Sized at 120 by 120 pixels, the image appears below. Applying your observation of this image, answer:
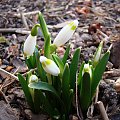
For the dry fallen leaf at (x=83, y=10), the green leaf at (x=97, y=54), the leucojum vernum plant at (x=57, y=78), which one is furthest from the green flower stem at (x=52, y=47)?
the dry fallen leaf at (x=83, y=10)

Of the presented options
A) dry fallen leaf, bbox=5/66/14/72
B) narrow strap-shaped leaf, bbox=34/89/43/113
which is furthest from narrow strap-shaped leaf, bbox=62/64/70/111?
dry fallen leaf, bbox=5/66/14/72

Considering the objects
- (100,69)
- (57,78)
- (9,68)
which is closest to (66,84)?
(57,78)

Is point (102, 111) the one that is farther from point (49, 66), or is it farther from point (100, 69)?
point (49, 66)

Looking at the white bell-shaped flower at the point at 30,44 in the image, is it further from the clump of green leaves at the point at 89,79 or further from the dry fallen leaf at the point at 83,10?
the dry fallen leaf at the point at 83,10

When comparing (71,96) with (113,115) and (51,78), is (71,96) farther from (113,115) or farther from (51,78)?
(113,115)

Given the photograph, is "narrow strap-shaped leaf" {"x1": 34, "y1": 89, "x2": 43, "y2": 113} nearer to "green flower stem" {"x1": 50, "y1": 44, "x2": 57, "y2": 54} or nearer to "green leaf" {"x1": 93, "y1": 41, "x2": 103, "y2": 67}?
"green flower stem" {"x1": 50, "y1": 44, "x2": 57, "y2": 54}

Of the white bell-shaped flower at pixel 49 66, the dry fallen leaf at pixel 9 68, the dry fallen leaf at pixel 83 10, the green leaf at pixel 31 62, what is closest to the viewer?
the white bell-shaped flower at pixel 49 66
